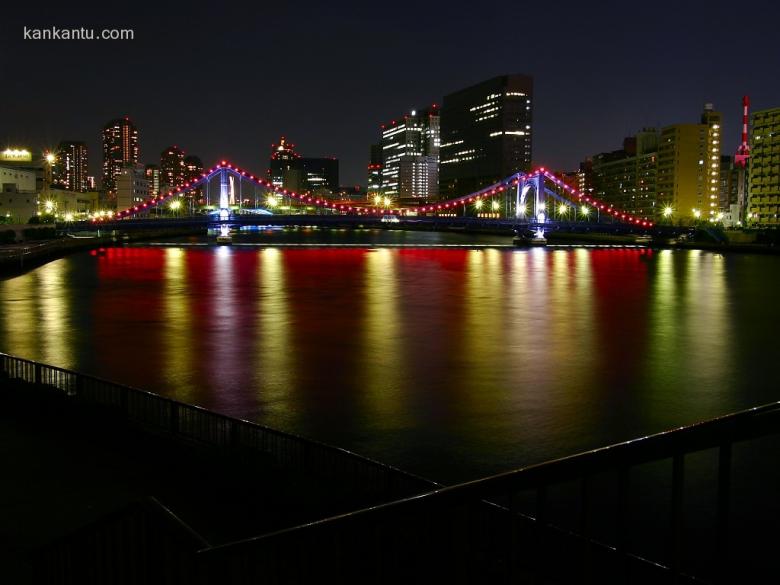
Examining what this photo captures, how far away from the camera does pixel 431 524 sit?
3.33 metres

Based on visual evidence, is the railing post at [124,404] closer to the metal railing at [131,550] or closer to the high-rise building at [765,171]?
the metal railing at [131,550]

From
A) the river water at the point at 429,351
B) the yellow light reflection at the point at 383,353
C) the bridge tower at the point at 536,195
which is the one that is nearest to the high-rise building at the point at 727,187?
the bridge tower at the point at 536,195

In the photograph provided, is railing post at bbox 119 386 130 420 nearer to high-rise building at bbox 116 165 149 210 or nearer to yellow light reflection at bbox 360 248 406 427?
yellow light reflection at bbox 360 248 406 427

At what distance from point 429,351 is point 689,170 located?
138030 millimetres

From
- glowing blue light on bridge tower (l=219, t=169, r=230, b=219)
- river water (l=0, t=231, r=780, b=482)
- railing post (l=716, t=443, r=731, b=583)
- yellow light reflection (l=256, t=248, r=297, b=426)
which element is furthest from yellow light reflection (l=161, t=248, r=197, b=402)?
glowing blue light on bridge tower (l=219, t=169, r=230, b=219)

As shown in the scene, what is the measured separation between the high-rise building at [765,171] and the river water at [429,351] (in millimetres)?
84389

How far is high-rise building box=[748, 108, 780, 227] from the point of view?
386 feet

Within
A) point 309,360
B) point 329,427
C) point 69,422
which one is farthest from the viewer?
point 309,360

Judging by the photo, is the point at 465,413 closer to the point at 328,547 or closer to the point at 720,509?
the point at 328,547

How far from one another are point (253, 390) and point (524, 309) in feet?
55.8

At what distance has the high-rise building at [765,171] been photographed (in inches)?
4636

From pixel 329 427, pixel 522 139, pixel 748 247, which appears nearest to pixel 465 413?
pixel 329 427

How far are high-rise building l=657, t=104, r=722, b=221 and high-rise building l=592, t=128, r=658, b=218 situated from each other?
5.61 metres

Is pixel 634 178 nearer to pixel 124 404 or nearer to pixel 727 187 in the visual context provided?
pixel 727 187
